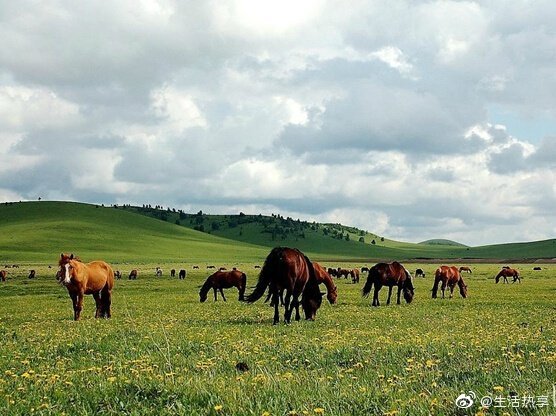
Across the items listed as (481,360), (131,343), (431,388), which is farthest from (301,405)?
(131,343)

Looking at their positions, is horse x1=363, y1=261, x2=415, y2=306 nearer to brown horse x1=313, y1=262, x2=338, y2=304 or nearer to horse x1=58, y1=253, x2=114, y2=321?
brown horse x1=313, y1=262, x2=338, y2=304

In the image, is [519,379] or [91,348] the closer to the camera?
[519,379]

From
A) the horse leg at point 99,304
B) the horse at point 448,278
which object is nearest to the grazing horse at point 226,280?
the horse at point 448,278

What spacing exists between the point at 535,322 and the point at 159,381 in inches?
641

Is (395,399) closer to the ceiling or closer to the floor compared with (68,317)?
closer to the ceiling

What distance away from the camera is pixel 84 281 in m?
24.7

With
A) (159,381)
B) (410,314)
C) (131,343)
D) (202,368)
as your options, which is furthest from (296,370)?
(410,314)

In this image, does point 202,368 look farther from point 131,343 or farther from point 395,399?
point 131,343

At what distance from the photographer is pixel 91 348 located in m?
13.3

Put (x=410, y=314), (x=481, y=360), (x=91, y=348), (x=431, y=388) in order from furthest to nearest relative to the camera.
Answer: (x=410, y=314), (x=91, y=348), (x=481, y=360), (x=431, y=388)

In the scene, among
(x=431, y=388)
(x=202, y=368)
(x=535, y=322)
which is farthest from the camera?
(x=535, y=322)

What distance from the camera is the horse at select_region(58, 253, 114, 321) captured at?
77.3ft

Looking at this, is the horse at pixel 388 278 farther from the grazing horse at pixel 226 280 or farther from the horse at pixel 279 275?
the horse at pixel 279 275

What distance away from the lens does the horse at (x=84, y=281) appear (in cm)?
2355
